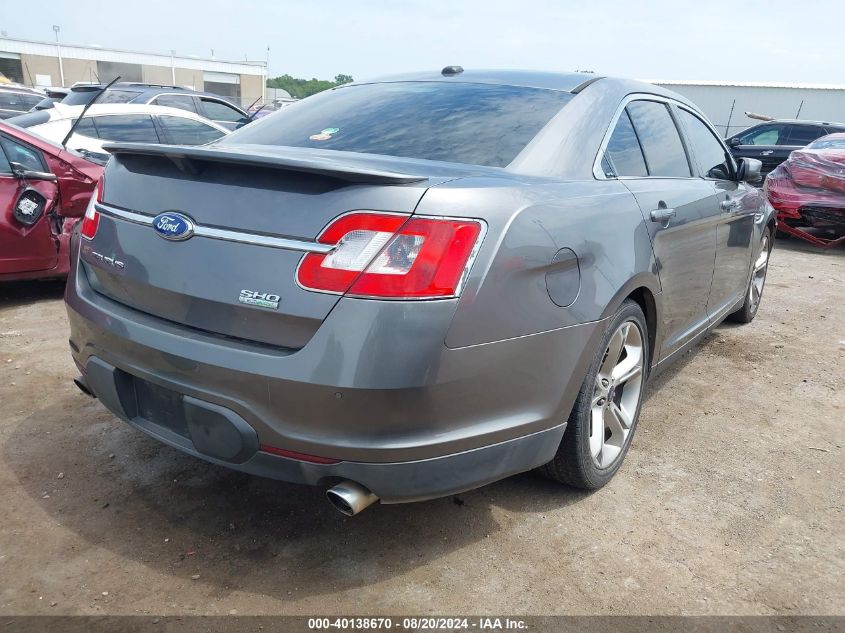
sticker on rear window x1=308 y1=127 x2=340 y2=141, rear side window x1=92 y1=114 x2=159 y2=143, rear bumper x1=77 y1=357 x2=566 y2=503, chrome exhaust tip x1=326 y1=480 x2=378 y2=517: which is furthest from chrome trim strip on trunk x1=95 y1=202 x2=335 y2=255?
rear side window x1=92 y1=114 x2=159 y2=143

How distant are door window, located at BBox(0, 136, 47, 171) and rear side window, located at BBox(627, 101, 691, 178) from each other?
4.06 m

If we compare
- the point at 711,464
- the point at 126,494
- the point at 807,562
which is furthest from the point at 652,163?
the point at 126,494

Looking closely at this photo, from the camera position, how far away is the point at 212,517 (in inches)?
100

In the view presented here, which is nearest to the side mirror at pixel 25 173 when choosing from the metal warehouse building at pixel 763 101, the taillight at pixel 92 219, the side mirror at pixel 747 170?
the taillight at pixel 92 219

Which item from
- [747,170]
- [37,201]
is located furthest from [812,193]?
[37,201]

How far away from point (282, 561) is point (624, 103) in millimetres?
2259

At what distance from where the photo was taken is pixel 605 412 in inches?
110

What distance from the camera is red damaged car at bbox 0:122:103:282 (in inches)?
186

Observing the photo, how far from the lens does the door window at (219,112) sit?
1278 cm

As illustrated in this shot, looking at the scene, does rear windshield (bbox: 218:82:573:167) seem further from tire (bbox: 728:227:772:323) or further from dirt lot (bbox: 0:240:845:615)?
tire (bbox: 728:227:772:323)

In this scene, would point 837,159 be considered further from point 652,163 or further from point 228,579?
point 228,579

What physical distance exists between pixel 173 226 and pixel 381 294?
71 cm

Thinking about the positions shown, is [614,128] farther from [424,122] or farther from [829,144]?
[829,144]

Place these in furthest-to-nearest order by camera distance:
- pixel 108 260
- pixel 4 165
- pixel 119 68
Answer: pixel 119 68
pixel 4 165
pixel 108 260
